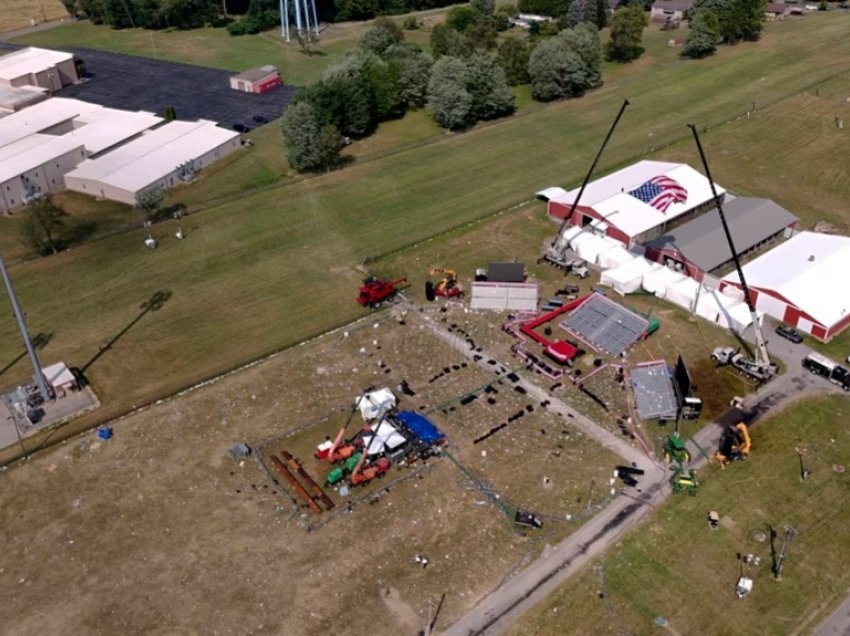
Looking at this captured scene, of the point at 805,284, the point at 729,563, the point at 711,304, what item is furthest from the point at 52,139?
the point at 729,563

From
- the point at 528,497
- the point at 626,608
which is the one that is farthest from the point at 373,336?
the point at 626,608

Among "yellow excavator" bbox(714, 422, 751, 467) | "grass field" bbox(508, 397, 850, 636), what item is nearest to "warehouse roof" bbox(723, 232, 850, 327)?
"grass field" bbox(508, 397, 850, 636)

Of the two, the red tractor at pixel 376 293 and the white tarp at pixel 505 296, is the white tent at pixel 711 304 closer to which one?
the white tarp at pixel 505 296

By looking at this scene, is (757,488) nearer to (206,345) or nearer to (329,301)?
(329,301)

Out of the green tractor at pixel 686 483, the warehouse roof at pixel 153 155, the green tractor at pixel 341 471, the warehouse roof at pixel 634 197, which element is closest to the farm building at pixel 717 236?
the warehouse roof at pixel 634 197

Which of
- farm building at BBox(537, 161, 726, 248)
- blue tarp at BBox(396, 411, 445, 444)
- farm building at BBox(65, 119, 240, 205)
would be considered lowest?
blue tarp at BBox(396, 411, 445, 444)

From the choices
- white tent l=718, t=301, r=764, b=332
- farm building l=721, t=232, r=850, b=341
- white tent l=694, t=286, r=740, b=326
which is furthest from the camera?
white tent l=694, t=286, r=740, b=326

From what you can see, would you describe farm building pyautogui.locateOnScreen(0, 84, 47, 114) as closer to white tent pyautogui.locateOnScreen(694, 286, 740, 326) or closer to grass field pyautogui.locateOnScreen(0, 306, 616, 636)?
grass field pyautogui.locateOnScreen(0, 306, 616, 636)
